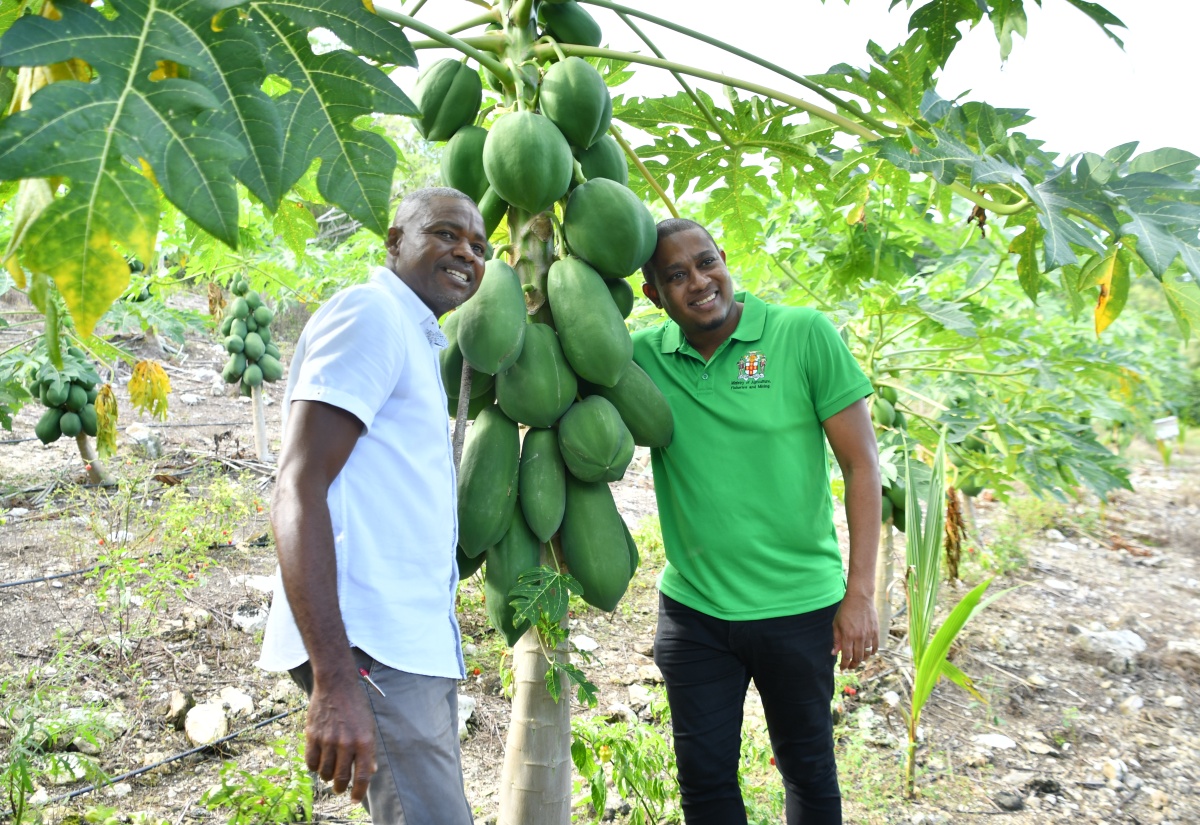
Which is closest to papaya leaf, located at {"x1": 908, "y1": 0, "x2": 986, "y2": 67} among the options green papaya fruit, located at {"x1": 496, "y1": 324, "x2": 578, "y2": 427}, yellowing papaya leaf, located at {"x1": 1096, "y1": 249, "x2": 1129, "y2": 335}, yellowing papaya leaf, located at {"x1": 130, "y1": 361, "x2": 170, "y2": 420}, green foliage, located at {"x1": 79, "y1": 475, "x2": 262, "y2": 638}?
yellowing papaya leaf, located at {"x1": 1096, "y1": 249, "x2": 1129, "y2": 335}

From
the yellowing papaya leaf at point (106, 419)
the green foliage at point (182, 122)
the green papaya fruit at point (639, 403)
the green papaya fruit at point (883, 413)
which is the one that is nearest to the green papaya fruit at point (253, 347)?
the yellowing papaya leaf at point (106, 419)

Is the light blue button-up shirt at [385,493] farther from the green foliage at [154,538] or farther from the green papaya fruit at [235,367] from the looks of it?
the green papaya fruit at [235,367]

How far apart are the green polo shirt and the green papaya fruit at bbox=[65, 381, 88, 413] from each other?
496cm

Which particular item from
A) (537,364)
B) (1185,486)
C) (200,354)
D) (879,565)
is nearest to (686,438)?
(537,364)

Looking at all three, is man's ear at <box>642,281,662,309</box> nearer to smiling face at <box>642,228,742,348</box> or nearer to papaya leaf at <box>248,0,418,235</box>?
smiling face at <box>642,228,742,348</box>

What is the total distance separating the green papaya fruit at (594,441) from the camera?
1690 millimetres

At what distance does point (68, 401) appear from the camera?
218 inches

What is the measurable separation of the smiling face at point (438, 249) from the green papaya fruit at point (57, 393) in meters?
4.73

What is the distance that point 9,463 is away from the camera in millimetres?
6113

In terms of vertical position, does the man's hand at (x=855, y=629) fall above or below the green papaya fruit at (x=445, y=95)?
below

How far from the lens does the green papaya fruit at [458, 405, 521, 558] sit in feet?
5.43

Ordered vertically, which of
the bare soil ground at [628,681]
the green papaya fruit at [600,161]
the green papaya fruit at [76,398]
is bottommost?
the bare soil ground at [628,681]

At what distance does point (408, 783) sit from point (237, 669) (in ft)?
7.44

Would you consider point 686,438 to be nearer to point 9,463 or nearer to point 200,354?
point 9,463
